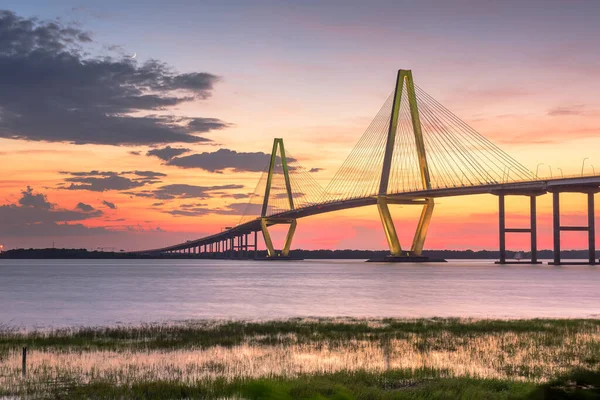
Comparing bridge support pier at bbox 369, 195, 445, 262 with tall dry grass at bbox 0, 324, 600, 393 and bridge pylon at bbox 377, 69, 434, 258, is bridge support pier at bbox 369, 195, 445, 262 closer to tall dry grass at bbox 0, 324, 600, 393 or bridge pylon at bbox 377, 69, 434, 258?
bridge pylon at bbox 377, 69, 434, 258

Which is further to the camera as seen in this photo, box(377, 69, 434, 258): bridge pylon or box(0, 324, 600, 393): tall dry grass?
box(377, 69, 434, 258): bridge pylon

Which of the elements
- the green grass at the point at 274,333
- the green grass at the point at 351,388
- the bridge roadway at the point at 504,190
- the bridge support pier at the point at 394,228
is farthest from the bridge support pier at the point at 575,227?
the green grass at the point at 351,388

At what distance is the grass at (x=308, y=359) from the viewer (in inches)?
541

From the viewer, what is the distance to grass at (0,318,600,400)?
13.7m

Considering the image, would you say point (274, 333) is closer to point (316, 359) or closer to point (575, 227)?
point (316, 359)

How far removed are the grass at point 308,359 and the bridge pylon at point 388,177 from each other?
2689 inches

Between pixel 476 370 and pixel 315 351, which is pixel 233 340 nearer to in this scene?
pixel 315 351

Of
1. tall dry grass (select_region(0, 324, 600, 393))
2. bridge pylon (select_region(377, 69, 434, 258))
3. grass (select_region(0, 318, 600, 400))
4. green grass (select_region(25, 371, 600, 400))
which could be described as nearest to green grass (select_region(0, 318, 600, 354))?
grass (select_region(0, 318, 600, 400))

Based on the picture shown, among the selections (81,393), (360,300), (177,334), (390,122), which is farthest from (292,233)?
(81,393)

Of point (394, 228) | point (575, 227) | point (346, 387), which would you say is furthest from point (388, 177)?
point (346, 387)

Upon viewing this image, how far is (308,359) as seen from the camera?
18656 millimetres

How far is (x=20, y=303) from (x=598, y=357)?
136 feet

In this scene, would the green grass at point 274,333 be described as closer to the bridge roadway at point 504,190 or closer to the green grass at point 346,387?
the green grass at point 346,387

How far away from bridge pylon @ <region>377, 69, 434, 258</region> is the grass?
224ft
